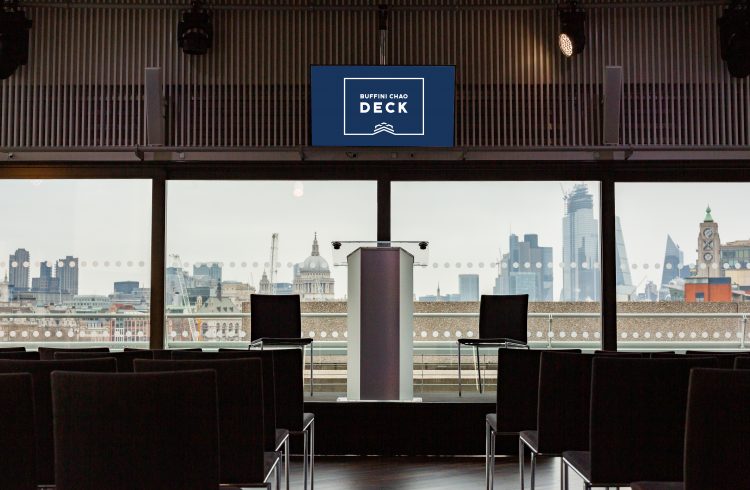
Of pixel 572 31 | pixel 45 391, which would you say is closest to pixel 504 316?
pixel 572 31

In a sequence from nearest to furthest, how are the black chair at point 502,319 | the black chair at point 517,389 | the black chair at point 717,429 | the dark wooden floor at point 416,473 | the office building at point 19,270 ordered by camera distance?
the black chair at point 717,429 < the black chair at point 517,389 < the dark wooden floor at point 416,473 < the black chair at point 502,319 < the office building at point 19,270

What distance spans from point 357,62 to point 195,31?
168 centimetres

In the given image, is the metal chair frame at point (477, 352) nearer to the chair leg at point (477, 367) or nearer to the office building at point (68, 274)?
the chair leg at point (477, 367)

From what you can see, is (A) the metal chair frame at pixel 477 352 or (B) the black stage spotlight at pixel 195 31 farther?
(B) the black stage spotlight at pixel 195 31

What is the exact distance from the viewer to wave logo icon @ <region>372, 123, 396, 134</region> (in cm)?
687

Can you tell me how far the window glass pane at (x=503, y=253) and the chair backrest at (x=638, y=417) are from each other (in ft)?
14.2

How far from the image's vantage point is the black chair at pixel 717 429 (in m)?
2.14

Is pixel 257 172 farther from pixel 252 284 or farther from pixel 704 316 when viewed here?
pixel 704 316

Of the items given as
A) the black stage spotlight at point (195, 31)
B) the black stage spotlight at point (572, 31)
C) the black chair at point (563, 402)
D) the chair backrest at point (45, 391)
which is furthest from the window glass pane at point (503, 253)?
the chair backrest at point (45, 391)

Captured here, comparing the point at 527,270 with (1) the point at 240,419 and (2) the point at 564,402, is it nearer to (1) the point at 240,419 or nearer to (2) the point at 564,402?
(2) the point at 564,402

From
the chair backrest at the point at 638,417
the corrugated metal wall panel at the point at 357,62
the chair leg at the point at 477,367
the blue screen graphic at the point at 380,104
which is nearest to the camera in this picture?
the chair backrest at the point at 638,417

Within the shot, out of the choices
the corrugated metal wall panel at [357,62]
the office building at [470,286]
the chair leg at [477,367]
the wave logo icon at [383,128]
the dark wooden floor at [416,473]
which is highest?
the corrugated metal wall panel at [357,62]

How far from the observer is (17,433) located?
2.24 metres

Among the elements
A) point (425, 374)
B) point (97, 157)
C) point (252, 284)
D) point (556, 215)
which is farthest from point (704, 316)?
point (97, 157)
